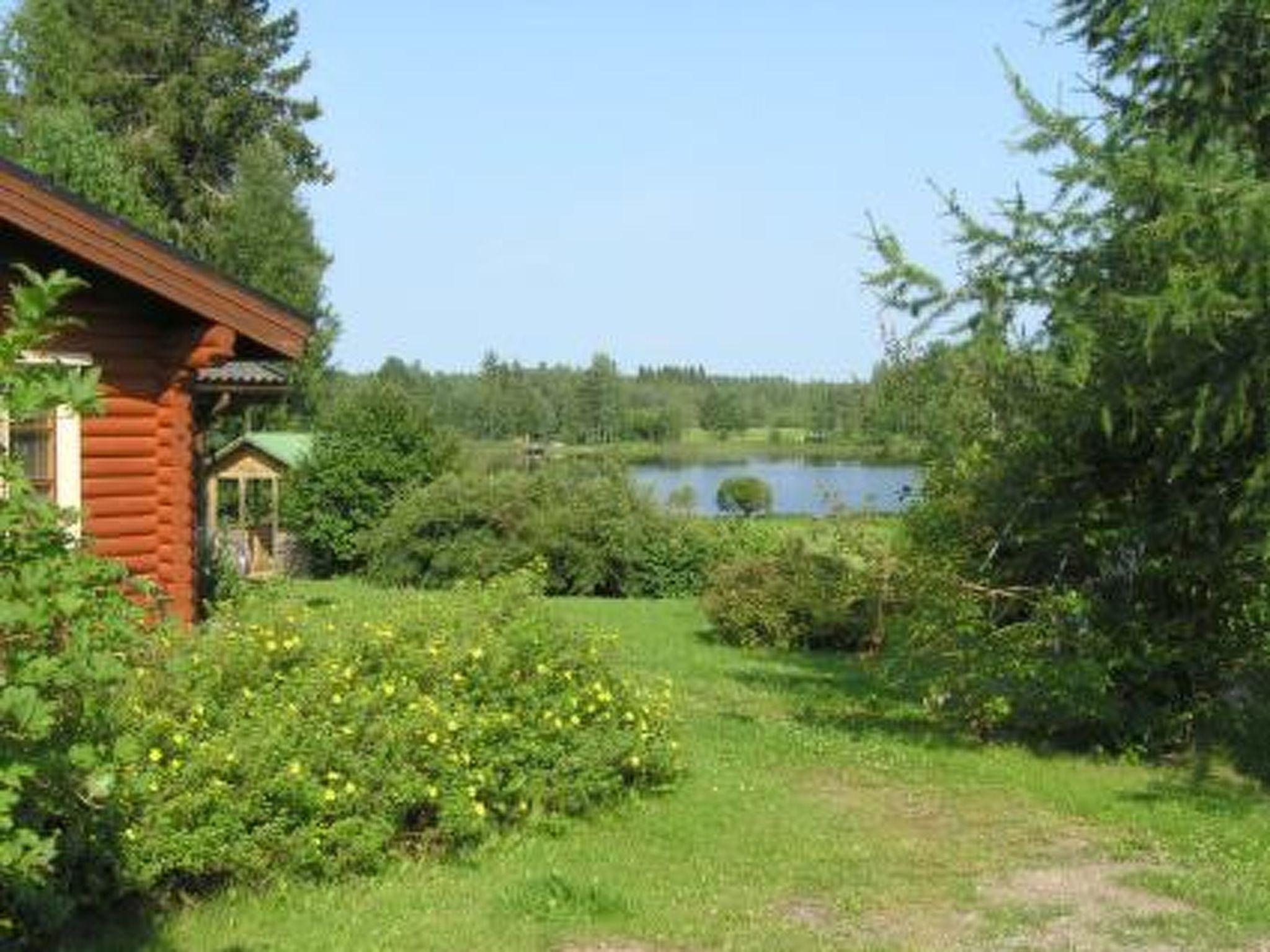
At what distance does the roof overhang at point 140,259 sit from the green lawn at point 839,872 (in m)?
5.07

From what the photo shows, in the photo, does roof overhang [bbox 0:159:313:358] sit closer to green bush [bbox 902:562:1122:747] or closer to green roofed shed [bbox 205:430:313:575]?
green bush [bbox 902:562:1122:747]

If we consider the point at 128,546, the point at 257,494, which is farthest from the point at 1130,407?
the point at 257,494

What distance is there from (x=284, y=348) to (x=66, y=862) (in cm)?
758

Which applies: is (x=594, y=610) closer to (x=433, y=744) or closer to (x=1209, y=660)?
(x=1209, y=660)

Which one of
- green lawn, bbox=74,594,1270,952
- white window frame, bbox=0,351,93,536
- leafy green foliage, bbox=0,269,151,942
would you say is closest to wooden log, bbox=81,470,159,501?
white window frame, bbox=0,351,93,536

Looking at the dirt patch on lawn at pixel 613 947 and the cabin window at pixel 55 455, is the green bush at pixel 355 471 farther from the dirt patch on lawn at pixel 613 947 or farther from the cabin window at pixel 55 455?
the dirt patch on lawn at pixel 613 947

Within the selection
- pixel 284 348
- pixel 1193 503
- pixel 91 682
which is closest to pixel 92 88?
pixel 284 348

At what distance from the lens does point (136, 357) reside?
42.4ft

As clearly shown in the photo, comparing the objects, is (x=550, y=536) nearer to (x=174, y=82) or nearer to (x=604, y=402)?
(x=174, y=82)

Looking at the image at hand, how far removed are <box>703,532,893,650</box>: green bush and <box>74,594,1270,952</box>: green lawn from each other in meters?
7.81

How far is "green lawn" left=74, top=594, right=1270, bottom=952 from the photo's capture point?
22.1 ft

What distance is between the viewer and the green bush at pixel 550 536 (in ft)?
Result: 91.7

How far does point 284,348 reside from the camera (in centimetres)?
1324

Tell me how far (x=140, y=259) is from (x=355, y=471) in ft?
70.0
